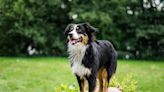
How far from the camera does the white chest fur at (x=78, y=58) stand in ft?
17.4

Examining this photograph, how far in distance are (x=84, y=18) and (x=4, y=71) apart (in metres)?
4.94

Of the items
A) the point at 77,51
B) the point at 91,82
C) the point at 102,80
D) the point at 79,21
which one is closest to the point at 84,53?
the point at 77,51

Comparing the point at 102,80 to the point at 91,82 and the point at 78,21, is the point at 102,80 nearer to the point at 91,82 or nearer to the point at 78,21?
the point at 91,82

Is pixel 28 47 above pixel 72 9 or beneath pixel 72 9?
beneath

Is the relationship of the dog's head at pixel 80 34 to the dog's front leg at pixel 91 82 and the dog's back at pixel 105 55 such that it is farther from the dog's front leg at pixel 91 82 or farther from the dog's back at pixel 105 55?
the dog's front leg at pixel 91 82

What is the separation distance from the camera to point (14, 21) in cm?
1562

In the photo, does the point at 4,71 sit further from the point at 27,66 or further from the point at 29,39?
the point at 29,39

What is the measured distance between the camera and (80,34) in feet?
17.1

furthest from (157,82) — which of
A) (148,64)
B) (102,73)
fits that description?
(102,73)

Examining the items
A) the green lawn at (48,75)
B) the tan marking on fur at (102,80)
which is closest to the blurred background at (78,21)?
the green lawn at (48,75)

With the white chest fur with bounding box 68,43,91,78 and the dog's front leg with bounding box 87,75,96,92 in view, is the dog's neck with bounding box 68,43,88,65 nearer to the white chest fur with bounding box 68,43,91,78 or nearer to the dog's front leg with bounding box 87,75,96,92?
the white chest fur with bounding box 68,43,91,78

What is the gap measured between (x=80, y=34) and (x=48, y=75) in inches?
Answer: 240

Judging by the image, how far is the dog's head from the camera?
17.0ft

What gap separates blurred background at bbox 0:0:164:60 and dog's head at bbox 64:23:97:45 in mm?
10279
